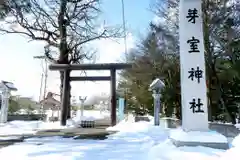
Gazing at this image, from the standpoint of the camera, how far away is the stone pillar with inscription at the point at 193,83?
5636 millimetres

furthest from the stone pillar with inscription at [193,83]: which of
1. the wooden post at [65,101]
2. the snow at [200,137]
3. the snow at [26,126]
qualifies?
the wooden post at [65,101]

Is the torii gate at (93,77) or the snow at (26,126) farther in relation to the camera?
the torii gate at (93,77)

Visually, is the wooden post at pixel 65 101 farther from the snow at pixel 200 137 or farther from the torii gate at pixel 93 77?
the snow at pixel 200 137

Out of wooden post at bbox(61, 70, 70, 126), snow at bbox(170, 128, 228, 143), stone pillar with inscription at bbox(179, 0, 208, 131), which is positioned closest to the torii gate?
wooden post at bbox(61, 70, 70, 126)

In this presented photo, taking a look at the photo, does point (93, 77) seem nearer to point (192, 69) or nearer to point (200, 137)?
point (192, 69)

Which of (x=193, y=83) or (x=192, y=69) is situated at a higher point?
(x=192, y=69)

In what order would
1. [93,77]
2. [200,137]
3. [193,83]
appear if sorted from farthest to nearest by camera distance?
[93,77], [193,83], [200,137]

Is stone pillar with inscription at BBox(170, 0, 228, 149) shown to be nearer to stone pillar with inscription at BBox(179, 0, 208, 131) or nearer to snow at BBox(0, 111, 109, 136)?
stone pillar with inscription at BBox(179, 0, 208, 131)

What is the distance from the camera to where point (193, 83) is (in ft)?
19.9

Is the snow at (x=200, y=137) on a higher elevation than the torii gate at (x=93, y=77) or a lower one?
lower

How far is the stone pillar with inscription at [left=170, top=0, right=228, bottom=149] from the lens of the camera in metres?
5.64

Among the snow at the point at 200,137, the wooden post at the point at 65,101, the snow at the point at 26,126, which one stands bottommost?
the snow at the point at 26,126

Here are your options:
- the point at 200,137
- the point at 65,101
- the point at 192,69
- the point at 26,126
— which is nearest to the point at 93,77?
the point at 65,101

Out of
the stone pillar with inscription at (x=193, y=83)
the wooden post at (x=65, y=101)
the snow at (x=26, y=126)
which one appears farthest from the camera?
the wooden post at (x=65, y=101)
